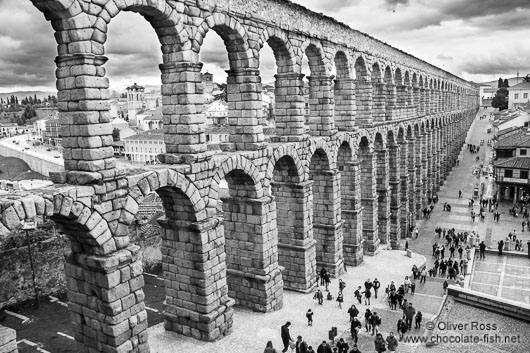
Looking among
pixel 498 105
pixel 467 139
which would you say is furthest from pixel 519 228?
pixel 498 105

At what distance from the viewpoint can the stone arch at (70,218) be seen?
33.3 feet

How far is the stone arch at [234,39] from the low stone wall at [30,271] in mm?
18441

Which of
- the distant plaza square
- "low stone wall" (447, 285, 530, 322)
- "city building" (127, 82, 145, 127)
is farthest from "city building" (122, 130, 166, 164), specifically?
"city building" (127, 82, 145, 127)

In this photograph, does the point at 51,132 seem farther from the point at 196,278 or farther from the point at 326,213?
the point at 196,278

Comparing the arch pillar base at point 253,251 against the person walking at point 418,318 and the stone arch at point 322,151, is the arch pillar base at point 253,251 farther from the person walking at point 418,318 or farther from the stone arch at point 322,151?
the person walking at point 418,318

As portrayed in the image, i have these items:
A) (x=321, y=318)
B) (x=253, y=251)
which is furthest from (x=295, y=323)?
(x=253, y=251)

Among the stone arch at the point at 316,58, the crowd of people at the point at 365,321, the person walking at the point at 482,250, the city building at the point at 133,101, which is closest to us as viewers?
the crowd of people at the point at 365,321

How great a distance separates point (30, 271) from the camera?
1121 inches

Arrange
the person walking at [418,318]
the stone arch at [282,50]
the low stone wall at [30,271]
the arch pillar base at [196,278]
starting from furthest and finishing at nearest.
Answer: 1. the low stone wall at [30,271]
2. the stone arch at [282,50]
3. the person walking at [418,318]
4. the arch pillar base at [196,278]

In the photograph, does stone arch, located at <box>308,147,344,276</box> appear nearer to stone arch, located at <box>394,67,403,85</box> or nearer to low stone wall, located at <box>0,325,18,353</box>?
low stone wall, located at <box>0,325,18,353</box>

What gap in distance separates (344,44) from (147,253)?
1931cm

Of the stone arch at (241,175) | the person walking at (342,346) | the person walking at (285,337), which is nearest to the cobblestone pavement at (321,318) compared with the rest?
the person walking at (285,337)

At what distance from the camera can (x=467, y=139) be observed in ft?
339

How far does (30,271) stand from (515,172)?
45202mm
